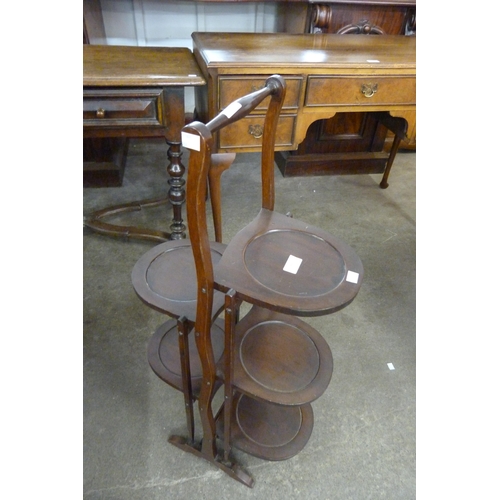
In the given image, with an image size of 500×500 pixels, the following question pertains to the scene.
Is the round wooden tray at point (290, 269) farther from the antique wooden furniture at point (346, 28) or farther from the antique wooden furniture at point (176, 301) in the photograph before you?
the antique wooden furniture at point (346, 28)

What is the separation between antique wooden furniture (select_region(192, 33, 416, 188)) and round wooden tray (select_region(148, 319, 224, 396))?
76cm

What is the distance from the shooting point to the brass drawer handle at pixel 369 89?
4.86ft

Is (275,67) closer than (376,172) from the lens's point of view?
Yes

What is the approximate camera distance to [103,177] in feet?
6.90

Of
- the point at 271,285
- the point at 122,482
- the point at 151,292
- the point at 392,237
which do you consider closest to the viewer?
the point at 271,285

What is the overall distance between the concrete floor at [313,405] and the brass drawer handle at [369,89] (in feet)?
2.21

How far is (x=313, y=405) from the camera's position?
4.00 ft

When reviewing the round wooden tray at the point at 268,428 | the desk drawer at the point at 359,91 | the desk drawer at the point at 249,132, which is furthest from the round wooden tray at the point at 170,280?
the desk drawer at the point at 359,91

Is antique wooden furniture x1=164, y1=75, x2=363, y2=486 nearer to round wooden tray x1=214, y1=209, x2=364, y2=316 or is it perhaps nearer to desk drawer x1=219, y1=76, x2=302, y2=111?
round wooden tray x1=214, y1=209, x2=364, y2=316

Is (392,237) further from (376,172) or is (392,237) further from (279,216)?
(279,216)

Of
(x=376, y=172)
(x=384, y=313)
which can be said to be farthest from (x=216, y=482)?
(x=376, y=172)

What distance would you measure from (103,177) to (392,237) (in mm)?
1584

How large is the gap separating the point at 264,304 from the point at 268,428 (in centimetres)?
60

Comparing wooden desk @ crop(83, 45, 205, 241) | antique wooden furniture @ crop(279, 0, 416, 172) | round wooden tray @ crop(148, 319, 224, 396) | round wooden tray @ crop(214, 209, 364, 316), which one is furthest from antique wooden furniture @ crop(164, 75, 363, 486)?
antique wooden furniture @ crop(279, 0, 416, 172)
